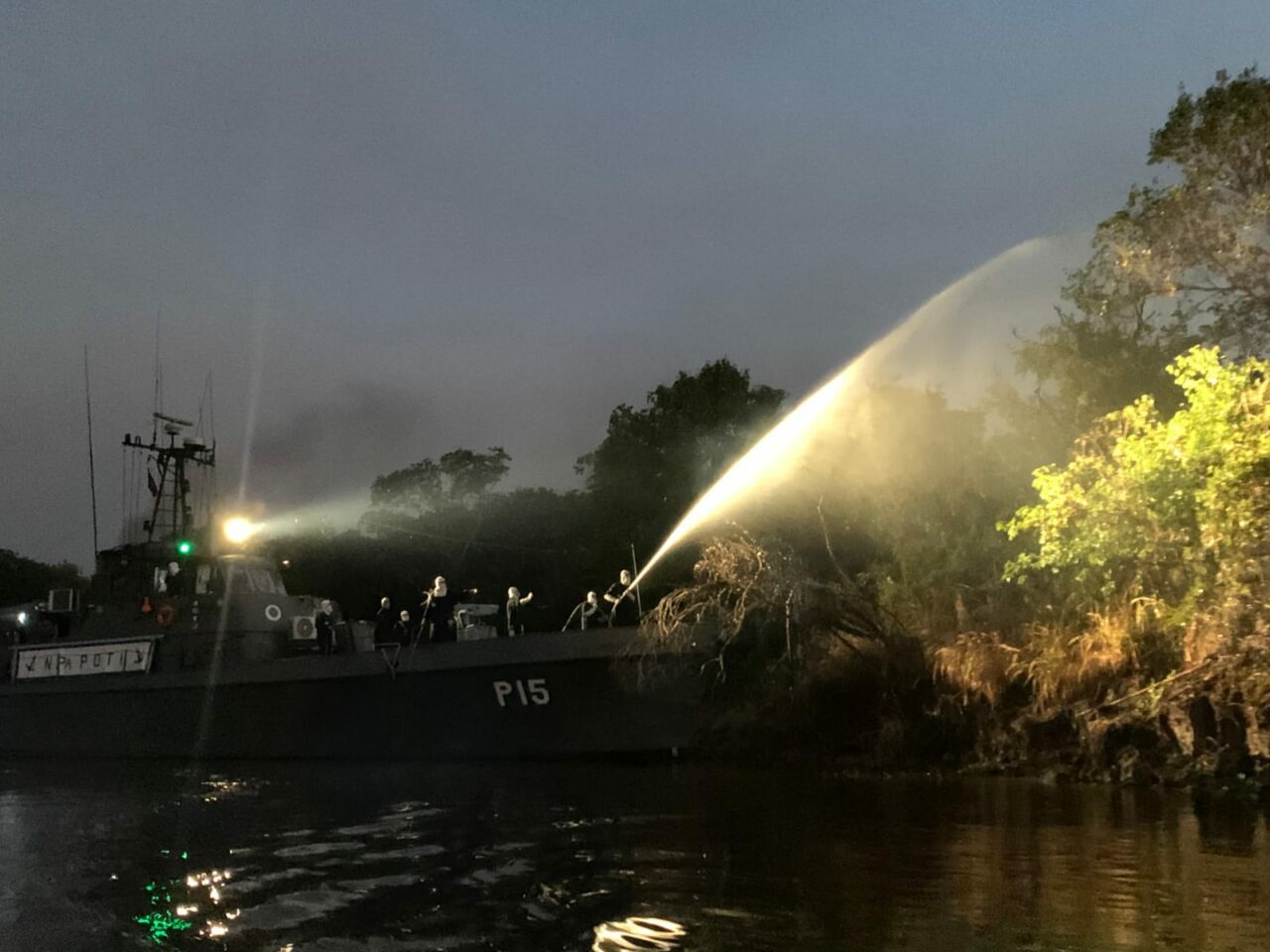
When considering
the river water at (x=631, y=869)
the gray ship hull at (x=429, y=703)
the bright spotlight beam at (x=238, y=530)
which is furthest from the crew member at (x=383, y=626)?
the river water at (x=631, y=869)

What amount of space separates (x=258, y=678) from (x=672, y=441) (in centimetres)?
1632

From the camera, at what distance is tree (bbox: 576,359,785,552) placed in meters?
31.9

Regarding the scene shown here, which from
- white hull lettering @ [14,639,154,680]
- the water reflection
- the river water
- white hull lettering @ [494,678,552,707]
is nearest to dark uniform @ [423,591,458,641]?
white hull lettering @ [494,678,552,707]

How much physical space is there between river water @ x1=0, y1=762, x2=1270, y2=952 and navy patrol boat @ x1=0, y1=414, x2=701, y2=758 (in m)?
3.17

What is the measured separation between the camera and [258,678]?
2145cm

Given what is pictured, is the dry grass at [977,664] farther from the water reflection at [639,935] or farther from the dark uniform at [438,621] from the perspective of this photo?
the water reflection at [639,935]

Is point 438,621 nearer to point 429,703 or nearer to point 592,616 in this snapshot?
point 429,703

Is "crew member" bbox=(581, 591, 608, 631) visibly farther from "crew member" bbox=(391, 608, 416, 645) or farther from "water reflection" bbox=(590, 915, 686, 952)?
"water reflection" bbox=(590, 915, 686, 952)

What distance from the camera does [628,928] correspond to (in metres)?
7.60

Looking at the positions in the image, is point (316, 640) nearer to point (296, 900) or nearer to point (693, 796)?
point (693, 796)

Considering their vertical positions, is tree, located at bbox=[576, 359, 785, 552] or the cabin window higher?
tree, located at bbox=[576, 359, 785, 552]

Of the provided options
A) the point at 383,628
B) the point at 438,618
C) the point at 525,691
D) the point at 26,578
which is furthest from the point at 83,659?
the point at 26,578

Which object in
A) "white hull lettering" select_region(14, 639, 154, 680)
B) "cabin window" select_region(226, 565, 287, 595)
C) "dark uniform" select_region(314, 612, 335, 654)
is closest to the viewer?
"dark uniform" select_region(314, 612, 335, 654)

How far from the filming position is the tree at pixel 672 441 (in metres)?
31.9
